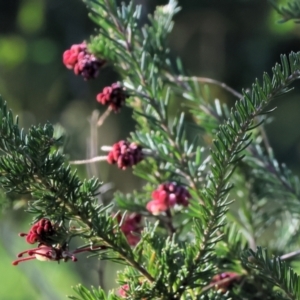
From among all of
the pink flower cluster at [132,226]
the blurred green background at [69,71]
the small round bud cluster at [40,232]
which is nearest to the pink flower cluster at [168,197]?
→ the pink flower cluster at [132,226]

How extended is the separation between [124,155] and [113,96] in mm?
53

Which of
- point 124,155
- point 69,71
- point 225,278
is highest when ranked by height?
point 69,71

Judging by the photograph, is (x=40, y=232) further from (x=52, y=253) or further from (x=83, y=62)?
Answer: (x=83, y=62)

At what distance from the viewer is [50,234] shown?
1.16ft

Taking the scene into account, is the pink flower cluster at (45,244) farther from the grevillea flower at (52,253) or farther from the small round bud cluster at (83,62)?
the small round bud cluster at (83,62)

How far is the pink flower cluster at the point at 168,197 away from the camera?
1.53 feet

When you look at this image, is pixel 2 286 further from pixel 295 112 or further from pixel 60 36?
pixel 295 112

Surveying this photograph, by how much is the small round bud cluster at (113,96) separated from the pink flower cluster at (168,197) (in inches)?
2.9

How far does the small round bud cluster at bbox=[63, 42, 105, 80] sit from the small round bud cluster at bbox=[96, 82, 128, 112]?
0.02 m

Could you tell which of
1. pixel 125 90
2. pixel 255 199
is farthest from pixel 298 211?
pixel 125 90

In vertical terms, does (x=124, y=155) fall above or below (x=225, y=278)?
above

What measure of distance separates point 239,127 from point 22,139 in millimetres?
120

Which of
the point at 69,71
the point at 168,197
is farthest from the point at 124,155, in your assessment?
the point at 69,71

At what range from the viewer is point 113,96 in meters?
0.49
